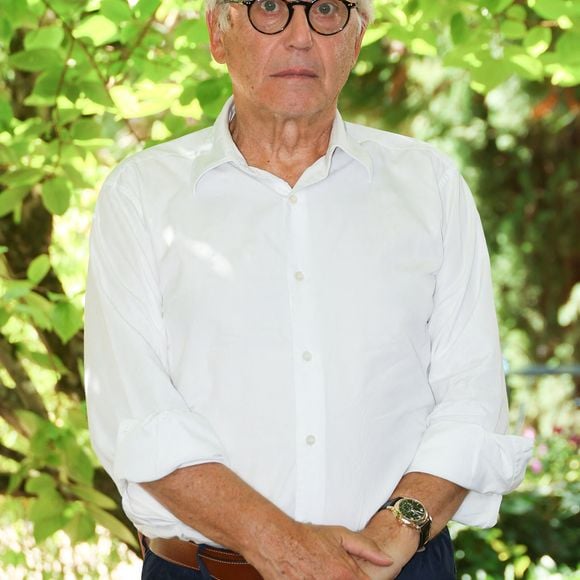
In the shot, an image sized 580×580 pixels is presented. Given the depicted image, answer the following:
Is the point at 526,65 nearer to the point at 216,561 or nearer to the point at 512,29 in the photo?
the point at 512,29

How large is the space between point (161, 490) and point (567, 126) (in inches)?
297

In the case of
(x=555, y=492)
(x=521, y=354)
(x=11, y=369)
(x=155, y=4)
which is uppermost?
(x=155, y=4)

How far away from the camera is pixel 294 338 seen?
6.66ft

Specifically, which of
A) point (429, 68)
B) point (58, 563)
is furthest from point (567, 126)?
point (58, 563)

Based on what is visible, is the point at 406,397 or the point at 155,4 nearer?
the point at 406,397

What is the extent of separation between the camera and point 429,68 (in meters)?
8.05

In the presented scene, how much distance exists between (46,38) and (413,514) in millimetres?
1643

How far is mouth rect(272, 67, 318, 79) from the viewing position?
81.6 inches

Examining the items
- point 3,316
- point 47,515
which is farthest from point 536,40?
point 47,515

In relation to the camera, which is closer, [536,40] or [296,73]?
[296,73]

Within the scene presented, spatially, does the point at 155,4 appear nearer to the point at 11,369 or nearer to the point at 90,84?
the point at 90,84

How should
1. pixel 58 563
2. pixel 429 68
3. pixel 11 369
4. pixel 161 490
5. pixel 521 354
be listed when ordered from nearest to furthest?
pixel 161 490
pixel 11 369
pixel 58 563
pixel 429 68
pixel 521 354

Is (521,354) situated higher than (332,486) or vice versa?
(332,486)

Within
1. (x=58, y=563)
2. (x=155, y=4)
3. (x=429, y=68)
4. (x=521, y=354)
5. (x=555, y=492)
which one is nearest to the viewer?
(x=155, y=4)
